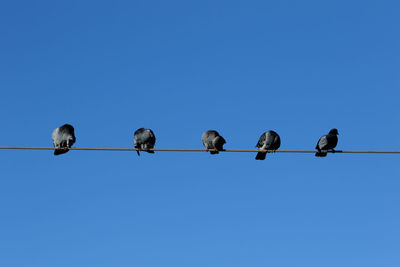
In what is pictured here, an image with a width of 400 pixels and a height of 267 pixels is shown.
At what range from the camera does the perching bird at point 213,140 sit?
727 inches

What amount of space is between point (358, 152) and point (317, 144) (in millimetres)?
4775

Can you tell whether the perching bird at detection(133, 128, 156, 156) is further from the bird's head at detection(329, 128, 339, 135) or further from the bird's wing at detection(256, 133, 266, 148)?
the bird's head at detection(329, 128, 339, 135)

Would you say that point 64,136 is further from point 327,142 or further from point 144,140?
point 327,142

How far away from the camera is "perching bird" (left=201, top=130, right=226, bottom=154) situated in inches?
727

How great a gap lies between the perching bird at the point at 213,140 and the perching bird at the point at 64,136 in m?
3.73

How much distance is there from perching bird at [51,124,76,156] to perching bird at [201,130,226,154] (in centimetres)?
373

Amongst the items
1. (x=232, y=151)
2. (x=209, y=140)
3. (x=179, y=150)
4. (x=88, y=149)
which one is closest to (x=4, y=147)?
(x=88, y=149)

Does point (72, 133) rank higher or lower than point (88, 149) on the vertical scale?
higher

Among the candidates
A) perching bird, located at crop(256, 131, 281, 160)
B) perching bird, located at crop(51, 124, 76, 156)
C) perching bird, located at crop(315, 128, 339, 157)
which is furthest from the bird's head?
perching bird, located at crop(51, 124, 76, 156)

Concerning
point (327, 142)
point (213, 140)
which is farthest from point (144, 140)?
point (327, 142)

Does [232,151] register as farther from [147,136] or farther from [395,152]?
[147,136]

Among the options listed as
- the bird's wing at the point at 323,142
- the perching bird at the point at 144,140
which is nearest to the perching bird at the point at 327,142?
the bird's wing at the point at 323,142

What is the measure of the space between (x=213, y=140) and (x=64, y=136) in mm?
4158

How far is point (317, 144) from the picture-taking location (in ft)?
55.8
